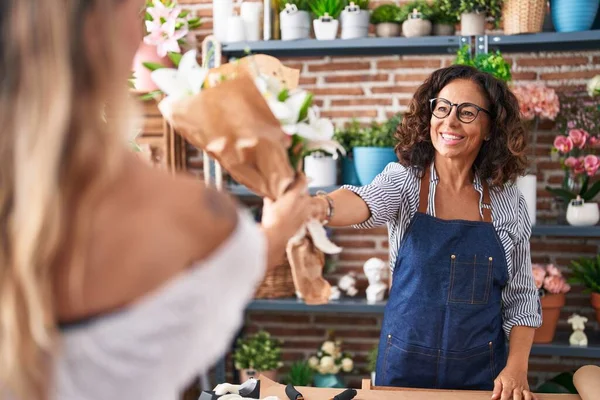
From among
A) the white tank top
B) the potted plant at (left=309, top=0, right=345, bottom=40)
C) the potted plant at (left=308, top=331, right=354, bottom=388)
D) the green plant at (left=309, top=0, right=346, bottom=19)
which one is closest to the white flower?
the potted plant at (left=308, top=331, right=354, bottom=388)

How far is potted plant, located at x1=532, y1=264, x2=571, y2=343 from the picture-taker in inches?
124

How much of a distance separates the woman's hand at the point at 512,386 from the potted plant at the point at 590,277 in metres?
1.42

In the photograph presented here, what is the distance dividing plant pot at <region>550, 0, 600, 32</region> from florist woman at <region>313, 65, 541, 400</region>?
1.16 m

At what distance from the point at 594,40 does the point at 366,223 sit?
1813mm

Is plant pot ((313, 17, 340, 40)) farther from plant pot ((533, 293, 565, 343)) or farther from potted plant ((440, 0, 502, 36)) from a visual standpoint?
plant pot ((533, 293, 565, 343))

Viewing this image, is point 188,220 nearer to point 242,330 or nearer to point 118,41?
point 118,41

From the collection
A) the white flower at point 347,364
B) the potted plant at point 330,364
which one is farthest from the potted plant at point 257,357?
the white flower at point 347,364

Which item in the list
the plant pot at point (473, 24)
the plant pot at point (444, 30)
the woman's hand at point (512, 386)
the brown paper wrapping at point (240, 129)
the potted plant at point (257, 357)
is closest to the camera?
the brown paper wrapping at point (240, 129)

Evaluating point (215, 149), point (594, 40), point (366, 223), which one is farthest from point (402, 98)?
point (215, 149)

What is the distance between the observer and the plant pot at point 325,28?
10.8ft

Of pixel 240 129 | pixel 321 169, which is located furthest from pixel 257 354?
pixel 240 129

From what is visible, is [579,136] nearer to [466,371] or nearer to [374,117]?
[374,117]

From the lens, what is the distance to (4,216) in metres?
0.68

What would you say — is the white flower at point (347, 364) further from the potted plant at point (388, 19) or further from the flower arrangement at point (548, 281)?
the potted plant at point (388, 19)
